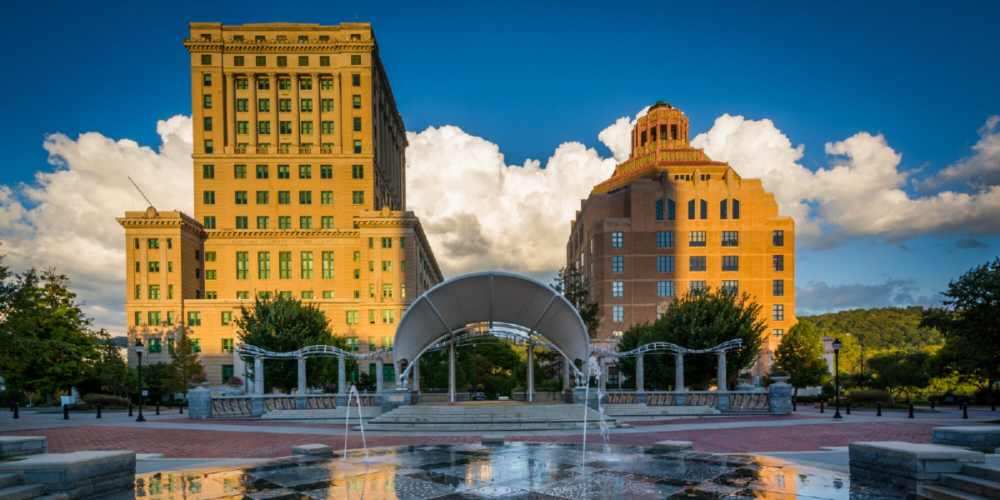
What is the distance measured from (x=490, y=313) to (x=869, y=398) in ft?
103

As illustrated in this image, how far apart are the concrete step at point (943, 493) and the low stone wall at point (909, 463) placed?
0.14m

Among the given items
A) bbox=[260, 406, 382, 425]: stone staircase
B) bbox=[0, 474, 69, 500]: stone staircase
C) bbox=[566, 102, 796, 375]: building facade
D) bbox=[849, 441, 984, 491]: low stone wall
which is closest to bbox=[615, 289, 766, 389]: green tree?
bbox=[260, 406, 382, 425]: stone staircase

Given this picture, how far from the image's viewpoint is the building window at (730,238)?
245ft

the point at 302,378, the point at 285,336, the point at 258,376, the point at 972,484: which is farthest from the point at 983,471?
the point at 285,336

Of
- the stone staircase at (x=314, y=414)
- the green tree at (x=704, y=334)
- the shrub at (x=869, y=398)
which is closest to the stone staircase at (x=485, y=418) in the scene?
the stone staircase at (x=314, y=414)

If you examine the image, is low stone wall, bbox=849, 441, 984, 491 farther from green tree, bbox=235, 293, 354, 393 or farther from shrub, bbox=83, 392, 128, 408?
shrub, bbox=83, 392, 128, 408

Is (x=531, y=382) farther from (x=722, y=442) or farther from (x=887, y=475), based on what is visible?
(x=887, y=475)

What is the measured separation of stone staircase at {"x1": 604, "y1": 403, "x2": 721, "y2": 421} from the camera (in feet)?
92.5

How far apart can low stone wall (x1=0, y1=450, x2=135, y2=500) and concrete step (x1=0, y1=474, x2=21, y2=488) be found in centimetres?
7

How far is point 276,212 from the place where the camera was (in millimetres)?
74812

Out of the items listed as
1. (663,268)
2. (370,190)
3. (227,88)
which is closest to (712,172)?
(663,268)

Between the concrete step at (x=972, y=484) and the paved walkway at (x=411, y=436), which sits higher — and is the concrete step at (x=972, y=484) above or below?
above

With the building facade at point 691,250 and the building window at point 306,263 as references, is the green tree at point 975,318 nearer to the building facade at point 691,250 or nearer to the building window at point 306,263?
the building facade at point 691,250

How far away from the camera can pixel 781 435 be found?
1936 cm
